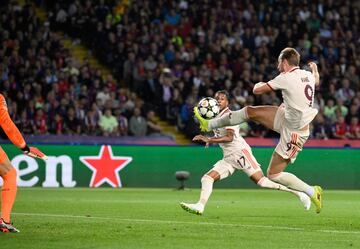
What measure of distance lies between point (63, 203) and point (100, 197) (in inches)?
107

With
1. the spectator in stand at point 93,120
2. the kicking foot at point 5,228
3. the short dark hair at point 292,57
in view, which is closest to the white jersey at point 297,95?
the short dark hair at point 292,57

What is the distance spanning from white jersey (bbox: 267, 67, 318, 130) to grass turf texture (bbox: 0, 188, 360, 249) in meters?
1.69

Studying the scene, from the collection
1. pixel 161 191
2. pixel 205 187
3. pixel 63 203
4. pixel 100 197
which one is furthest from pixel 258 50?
pixel 205 187

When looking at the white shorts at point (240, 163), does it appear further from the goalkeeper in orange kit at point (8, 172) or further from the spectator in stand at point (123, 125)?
the spectator in stand at point (123, 125)

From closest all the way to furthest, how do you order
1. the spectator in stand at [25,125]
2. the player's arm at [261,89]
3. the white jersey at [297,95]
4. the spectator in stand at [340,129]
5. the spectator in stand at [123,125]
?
the player's arm at [261,89]
the white jersey at [297,95]
the spectator in stand at [25,125]
the spectator in stand at [123,125]
the spectator in stand at [340,129]

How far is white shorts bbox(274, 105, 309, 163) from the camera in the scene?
15.0 metres

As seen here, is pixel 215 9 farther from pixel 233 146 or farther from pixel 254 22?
pixel 233 146

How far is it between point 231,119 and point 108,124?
579 inches

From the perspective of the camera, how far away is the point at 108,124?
2997 centimetres

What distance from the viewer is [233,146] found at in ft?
59.8

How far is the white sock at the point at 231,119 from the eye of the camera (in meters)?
15.4

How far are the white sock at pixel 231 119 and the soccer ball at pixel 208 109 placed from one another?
0.78m

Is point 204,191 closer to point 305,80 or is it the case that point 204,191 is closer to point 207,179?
point 207,179

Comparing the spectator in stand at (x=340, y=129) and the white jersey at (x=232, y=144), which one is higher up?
the white jersey at (x=232, y=144)
